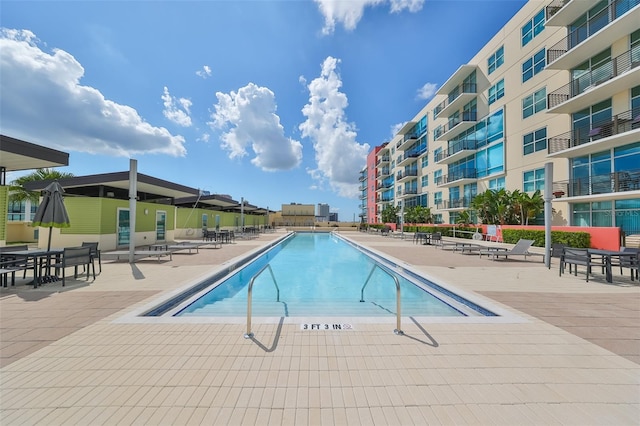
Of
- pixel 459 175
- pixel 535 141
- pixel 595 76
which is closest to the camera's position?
pixel 595 76

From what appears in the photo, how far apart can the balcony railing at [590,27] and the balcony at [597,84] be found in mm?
1925

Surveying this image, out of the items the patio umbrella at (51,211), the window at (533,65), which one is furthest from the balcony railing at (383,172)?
the patio umbrella at (51,211)

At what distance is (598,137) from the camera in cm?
1443

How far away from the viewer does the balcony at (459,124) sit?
25.9 m

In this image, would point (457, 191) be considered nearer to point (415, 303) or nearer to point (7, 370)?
point (415, 303)

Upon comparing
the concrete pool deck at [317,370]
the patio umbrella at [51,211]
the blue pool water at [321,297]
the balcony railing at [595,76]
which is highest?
the balcony railing at [595,76]

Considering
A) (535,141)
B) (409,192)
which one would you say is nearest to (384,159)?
(409,192)

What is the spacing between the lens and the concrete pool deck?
2.25m

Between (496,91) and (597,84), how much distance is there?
31.4 ft

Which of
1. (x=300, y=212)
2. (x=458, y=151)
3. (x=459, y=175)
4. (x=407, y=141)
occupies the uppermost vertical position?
A: (x=407, y=141)

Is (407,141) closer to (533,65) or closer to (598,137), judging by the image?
(533,65)

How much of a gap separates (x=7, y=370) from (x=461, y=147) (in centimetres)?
3098

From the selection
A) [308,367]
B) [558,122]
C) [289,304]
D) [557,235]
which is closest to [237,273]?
[289,304]

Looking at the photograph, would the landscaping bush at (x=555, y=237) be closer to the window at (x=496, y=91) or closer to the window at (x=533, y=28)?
the window at (x=496, y=91)
